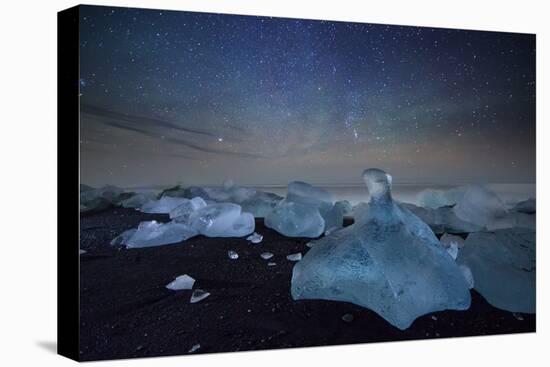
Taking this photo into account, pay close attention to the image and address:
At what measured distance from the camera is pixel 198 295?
4371mm

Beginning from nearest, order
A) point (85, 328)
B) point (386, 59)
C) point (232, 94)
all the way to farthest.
Result: point (85, 328)
point (232, 94)
point (386, 59)

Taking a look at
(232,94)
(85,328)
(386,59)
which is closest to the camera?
(85,328)

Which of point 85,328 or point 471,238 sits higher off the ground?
point 471,238

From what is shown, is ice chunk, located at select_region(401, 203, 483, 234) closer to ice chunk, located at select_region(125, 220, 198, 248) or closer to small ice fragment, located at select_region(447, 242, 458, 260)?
small ice fragment, located at select_region(447, 242, 458, 260)

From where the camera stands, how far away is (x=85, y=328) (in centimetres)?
411

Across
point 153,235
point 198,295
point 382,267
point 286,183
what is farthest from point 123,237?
point 382,267

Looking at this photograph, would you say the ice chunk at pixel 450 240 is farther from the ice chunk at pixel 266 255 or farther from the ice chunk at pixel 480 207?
the ice chunk at pixel 266 255

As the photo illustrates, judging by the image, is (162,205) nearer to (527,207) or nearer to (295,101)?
(295,101)

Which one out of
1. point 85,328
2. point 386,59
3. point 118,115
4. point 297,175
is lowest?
point 85,328

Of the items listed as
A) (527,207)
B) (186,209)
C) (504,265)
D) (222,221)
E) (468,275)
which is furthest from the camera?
(527,207)

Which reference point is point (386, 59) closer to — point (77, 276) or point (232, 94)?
point (232, 94)

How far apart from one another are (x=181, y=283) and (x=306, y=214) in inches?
37.7

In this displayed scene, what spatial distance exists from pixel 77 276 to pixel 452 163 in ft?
8.54

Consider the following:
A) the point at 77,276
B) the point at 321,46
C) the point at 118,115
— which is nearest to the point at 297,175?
the point at 321,46
